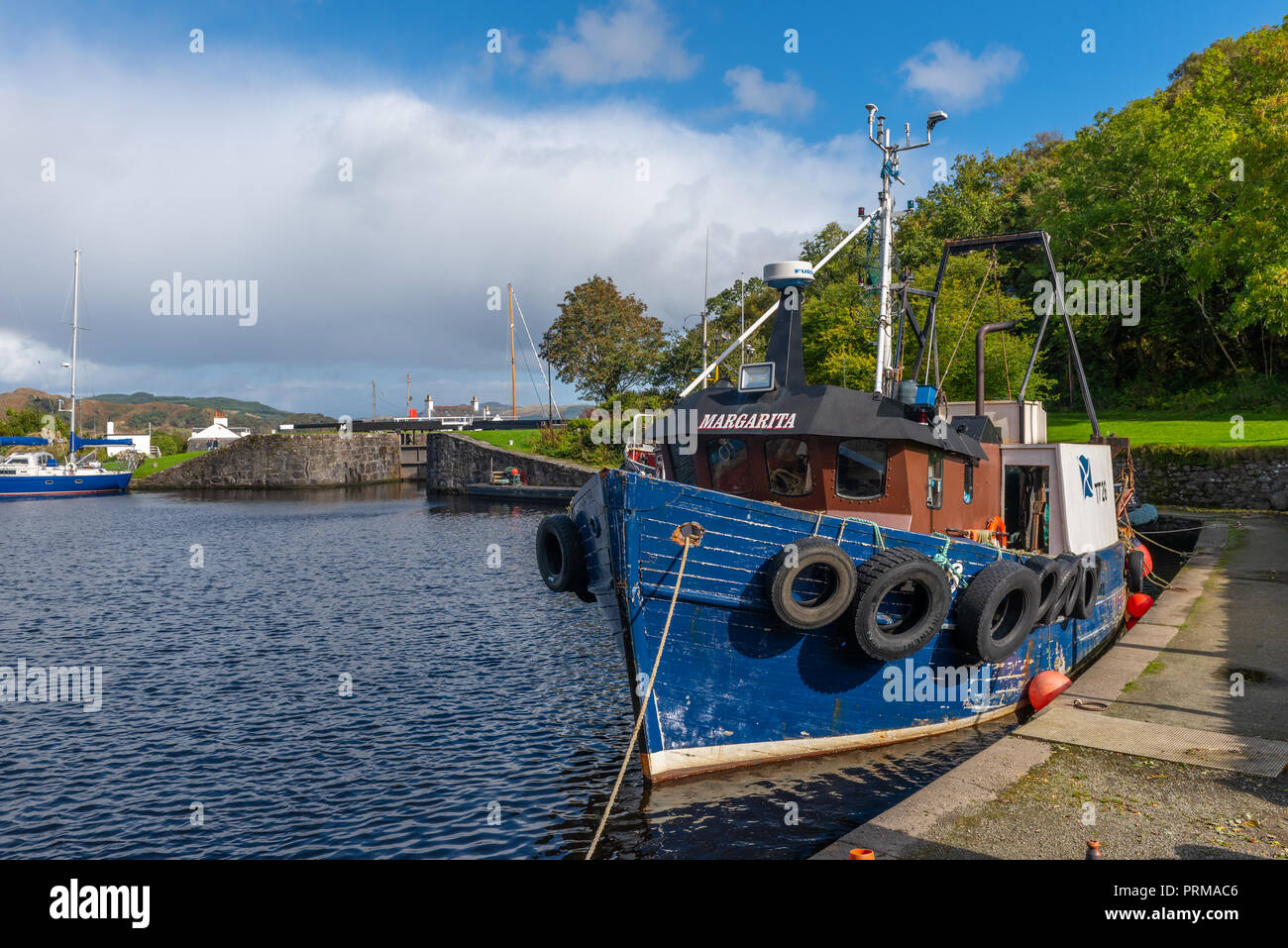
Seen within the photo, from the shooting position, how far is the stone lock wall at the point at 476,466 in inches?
2446

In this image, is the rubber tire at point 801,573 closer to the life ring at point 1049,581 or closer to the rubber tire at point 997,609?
the rubber tire at point 997,609

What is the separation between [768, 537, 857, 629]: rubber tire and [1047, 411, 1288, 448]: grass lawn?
83.3 feet

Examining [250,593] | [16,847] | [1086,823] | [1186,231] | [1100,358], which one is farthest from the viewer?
[1100,358]

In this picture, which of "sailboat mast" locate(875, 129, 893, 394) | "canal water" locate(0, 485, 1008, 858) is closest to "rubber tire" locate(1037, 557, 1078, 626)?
"canal water" locate(0, 485, 1008, 858)

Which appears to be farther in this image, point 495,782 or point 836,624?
point 495,782

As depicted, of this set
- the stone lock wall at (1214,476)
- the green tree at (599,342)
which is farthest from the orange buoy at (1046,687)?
the green tree at (599,342)

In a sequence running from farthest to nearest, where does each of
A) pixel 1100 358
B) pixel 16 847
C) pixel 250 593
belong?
pixel 1100 358 → pixel 250 593 → pixel 16 847

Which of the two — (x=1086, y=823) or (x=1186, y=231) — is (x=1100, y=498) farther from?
(x=1186, y=231)

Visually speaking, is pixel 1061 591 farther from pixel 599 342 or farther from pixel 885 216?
pixel 599 342

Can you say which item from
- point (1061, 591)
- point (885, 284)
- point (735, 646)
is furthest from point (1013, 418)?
point (735, 646)

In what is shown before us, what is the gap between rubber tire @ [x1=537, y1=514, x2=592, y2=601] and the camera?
440 inches

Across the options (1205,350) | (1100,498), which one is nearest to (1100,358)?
(1205,350)

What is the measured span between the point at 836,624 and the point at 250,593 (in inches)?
865

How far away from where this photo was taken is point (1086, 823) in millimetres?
7191
